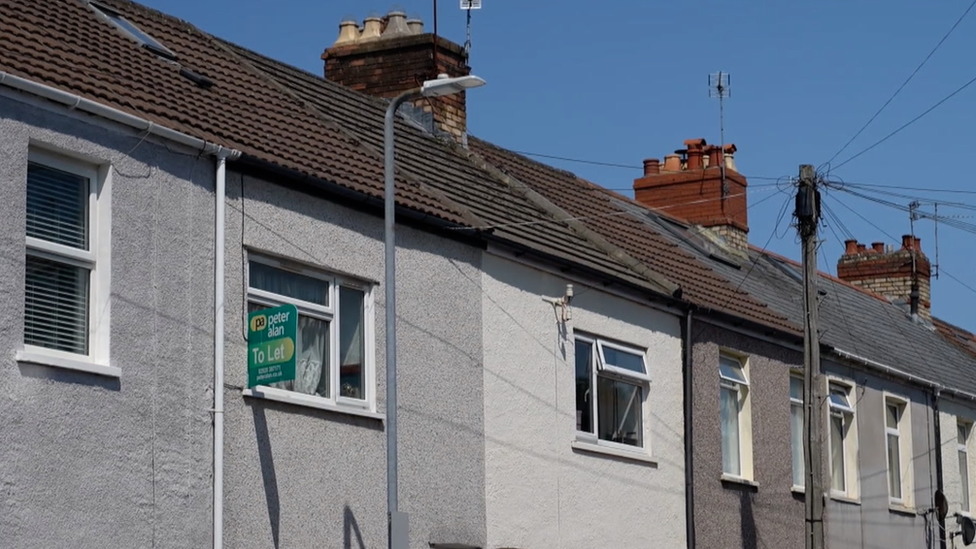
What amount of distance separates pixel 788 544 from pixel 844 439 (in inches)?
118

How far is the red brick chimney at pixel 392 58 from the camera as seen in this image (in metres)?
22.7

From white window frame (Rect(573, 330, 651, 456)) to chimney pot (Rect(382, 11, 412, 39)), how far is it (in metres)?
5.91

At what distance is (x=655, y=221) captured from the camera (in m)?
27.2

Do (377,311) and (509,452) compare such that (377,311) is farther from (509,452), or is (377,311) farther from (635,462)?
(635,462)

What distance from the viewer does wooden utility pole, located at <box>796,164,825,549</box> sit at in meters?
20.1

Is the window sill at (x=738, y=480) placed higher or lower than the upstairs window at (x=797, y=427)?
lower

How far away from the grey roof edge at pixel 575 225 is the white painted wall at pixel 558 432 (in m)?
0.49

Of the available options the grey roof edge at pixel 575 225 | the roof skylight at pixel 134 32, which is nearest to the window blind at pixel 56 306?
the roof skylight at pixel 134 32

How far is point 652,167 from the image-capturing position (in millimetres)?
30469

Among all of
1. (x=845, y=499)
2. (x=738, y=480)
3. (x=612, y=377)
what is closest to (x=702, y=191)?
(x=845, y=499)

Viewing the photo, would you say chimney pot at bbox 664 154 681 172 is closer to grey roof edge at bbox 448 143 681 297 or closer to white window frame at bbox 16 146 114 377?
grey roof edge at bbox 448 143 681 297

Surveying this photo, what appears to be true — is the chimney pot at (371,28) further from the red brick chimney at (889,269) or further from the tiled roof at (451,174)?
the red brick chimney at (889,269)

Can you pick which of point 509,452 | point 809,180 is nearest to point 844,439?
point 809,180

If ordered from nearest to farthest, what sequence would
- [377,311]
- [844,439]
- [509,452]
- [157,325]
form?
[157,325] < [377,311] < [509,452] < [844,439]
